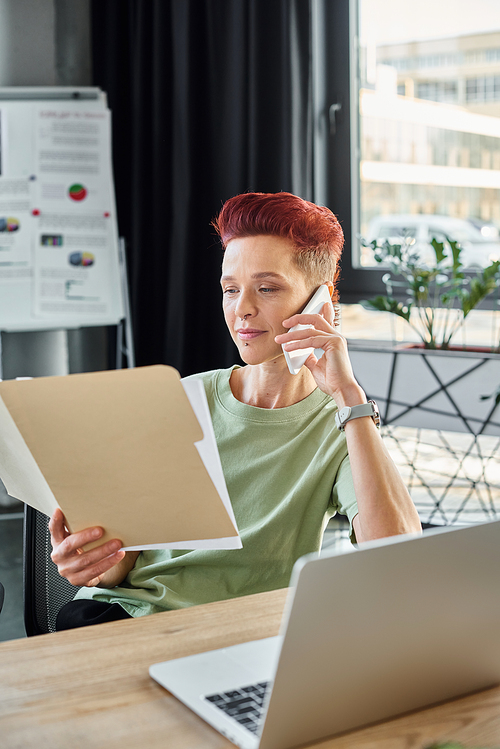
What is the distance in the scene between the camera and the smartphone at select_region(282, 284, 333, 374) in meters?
1.37

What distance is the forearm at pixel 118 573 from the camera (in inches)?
49.6

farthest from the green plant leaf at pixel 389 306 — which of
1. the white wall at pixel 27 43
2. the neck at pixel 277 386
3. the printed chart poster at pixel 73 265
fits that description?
the white wall at pixel 27 43

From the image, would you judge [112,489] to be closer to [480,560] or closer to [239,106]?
[480,560]

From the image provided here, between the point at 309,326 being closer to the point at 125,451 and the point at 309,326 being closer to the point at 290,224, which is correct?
the point at 290,224

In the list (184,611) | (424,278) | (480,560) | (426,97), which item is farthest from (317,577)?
(426,97)

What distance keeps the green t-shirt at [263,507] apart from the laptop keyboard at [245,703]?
0.46 meters

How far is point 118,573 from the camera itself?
127 cm

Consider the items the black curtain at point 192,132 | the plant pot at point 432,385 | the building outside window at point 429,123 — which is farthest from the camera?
the black curtain at point 192,132

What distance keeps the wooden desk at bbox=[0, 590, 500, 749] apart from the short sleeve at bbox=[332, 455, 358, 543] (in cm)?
30

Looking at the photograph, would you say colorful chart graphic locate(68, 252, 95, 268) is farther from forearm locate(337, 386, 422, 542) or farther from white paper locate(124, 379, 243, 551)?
white paper locate(124, 379, 243, 551)

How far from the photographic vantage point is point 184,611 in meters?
0.98

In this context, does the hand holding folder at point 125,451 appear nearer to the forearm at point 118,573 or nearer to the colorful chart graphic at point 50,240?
the forearm at point 118,573

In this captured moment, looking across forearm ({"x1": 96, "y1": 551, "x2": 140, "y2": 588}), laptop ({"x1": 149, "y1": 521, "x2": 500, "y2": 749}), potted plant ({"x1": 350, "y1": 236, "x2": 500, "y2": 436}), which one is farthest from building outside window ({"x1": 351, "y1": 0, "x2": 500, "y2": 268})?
laptop ({"x1": 149, "y1": 521, "x2": 500, "y2": 749})

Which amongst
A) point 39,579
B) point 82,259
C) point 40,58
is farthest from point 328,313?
point 40,58
